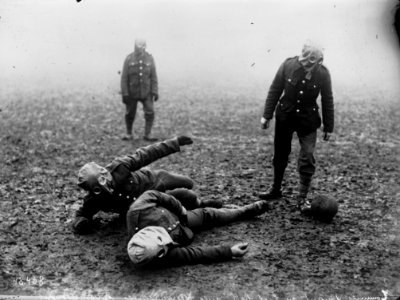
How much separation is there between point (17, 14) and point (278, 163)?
383 centimetres

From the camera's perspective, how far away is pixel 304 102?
213 inches

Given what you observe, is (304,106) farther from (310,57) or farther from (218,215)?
(218,215)

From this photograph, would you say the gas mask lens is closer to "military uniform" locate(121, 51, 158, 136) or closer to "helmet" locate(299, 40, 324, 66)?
"helmet" locate(299, 40, 324, 66)

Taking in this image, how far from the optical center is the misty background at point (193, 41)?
39.3ft

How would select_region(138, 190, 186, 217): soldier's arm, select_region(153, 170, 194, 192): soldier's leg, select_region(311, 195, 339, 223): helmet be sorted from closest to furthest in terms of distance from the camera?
select_region(138, 190, 186, 217): soldier's arm
select_region(311, 195, 339, 223): helmet
select_region(153, 170, 194, 192): soldier's leg

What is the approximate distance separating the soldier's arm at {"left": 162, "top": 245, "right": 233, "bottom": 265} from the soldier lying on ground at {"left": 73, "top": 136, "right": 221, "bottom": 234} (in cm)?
97

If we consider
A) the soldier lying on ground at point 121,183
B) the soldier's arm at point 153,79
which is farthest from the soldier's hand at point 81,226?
the soldier's arm at point 153,79

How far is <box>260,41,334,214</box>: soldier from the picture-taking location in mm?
5316

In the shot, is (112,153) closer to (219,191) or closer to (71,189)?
(71,189)

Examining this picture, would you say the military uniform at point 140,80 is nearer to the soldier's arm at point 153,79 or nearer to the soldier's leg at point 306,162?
the soldier's arm at point 153,79

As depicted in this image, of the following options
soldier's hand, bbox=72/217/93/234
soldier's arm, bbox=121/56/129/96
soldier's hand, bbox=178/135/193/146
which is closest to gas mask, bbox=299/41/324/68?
soldier's hand, bbox=178/135/193/146

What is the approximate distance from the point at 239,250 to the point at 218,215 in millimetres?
800

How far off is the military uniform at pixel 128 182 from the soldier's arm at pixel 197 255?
3.45 ft

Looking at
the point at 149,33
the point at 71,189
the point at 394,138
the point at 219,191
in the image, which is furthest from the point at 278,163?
the point at 149,33
